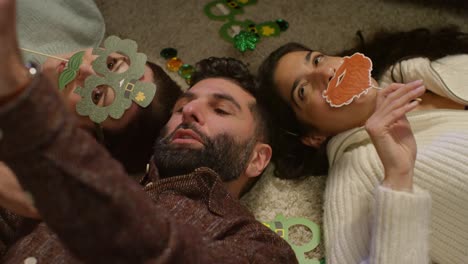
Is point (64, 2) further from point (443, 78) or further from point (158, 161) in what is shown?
point (443, 78)

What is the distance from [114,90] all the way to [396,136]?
77 centimetres

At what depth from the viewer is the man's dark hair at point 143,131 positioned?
130 centimetres

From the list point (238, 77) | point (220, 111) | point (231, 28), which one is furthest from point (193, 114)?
point (231, 28)

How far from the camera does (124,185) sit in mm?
591

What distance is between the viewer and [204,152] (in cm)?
112

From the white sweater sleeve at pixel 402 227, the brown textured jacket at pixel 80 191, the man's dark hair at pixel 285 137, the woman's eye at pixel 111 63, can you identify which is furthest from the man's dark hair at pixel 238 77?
the brown textured jacket at pixel 80 191

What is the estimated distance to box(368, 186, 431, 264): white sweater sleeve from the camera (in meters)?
1.06

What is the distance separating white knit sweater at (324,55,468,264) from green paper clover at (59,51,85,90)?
2.55ft

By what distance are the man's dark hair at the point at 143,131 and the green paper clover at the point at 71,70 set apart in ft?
0.58

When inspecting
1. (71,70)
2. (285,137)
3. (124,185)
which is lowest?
(285,137)

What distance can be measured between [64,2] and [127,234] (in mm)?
1144

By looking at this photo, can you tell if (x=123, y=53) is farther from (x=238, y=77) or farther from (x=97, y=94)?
(x=238, y=77)

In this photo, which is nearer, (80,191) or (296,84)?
(80,191)

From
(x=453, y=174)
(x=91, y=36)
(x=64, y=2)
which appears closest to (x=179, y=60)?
(x=91, y=36)
